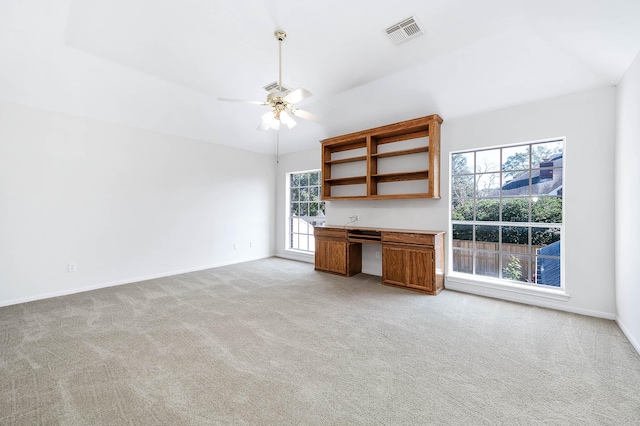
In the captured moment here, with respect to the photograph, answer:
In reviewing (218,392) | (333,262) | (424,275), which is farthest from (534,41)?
(218,392)

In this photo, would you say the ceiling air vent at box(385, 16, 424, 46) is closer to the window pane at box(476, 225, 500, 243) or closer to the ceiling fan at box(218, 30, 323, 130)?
the ceiling fan at box(218, 30, 323, 130)

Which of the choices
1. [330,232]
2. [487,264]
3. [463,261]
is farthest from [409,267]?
[330,232]

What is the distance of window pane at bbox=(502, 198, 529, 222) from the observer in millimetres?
3590

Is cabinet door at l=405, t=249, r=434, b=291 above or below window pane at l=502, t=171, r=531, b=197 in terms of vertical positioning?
below

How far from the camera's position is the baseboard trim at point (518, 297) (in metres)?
3.08

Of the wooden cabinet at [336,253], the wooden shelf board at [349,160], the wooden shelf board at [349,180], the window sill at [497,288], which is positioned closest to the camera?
the window sill at [497,288]

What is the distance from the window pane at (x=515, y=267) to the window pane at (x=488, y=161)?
50.0 inches

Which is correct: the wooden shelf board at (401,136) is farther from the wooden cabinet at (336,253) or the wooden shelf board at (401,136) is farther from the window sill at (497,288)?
the window sill at (497,288)

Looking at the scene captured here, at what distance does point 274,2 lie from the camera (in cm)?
262

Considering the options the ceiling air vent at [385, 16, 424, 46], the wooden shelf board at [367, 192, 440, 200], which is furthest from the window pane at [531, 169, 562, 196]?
the ceiling air vent at [385, 16, 424, 46]

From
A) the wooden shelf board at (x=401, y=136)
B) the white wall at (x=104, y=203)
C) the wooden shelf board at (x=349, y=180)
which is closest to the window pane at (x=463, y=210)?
the wooden shelf board at (x=401, y=136)

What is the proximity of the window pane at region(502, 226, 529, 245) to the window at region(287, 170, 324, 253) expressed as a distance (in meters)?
3.54

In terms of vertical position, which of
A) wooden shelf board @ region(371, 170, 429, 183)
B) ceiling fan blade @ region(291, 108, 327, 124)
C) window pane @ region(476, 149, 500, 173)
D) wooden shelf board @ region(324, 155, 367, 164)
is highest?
ceiling fan blade @ region(291, 108, 327, 124)

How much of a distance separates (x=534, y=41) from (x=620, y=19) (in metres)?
0.71
